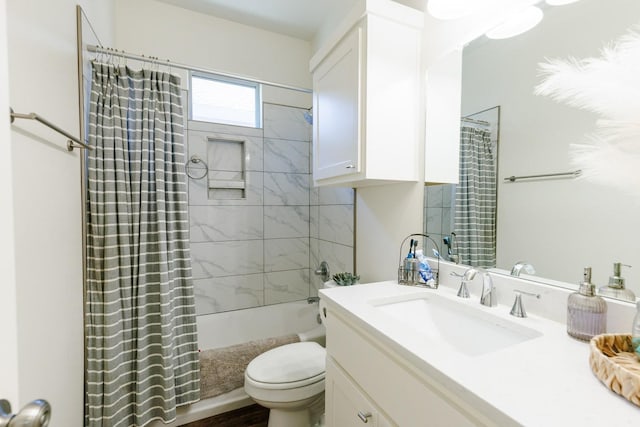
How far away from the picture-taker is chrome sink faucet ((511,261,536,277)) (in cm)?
95

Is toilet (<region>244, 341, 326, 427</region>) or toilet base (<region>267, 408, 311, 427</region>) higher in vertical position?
toilet (<region>244, 341, 326, 427</region>)

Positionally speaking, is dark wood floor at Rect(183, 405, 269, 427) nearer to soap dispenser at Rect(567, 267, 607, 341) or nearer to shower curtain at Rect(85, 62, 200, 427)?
shower curtain at Rect(85, 62, 200, 427)

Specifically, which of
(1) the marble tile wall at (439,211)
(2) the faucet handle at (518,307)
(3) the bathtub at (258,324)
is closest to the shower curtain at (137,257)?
(3) the bathtub at (258,324)

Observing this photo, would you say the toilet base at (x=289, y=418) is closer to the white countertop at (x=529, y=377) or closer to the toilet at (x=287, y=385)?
the toilet at (x=287, y=385)

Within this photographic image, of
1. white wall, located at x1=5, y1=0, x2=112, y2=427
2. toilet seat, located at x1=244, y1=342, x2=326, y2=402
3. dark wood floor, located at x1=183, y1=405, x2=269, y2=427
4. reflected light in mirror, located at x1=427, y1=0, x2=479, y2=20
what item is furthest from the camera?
dark wood floor, located at x1=183, y1=405, x2=269, y2=427

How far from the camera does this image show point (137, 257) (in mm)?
1507

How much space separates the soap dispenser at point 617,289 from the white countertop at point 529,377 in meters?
0.15

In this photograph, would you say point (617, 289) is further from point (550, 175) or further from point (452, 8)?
point (452, 8)

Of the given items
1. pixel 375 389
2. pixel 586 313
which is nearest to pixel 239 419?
pixel 375 389

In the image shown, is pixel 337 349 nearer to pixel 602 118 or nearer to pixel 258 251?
pixel 602 118

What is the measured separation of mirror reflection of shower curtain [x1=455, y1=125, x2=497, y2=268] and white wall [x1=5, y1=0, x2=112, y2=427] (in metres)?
1.48

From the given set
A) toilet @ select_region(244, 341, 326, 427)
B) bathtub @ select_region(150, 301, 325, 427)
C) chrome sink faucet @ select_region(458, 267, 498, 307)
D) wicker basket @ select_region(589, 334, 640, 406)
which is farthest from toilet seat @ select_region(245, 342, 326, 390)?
wicker basket @ select_region(589, 334, 640, 406)

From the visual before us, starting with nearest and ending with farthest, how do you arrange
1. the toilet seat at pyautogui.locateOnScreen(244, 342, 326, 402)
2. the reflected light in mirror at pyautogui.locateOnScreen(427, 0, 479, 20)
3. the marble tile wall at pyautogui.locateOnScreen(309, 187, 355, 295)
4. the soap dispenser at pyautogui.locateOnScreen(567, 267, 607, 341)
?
1. the soap dispenser at pyautogui.locateOnScreen(567, 267, 607, 341)
2. the reflected light in mirror at pyautogui.locateOnScreen(427, 0, 479, 20)
3. the toilet seat at pyautogui.locateOnScreen(244, 342, 326, 402)
4. the marble tile wall at pyautogui.locateOnScreen(309, 187, 355, 295)

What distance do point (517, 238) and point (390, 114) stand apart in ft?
2.41
